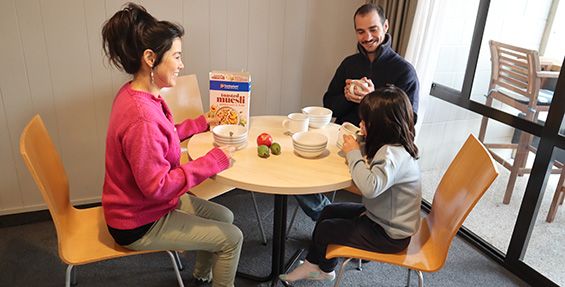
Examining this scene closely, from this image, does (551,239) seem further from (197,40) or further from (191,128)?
(197,40)

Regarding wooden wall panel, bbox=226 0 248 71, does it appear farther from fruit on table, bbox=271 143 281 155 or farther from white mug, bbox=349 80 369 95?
fruit on table, bbox=271 143 281 155

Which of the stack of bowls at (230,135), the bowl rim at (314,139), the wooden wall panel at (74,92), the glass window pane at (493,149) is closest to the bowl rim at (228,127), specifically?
the stack of bowls at (230,135)

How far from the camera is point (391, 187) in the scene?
5.33ft

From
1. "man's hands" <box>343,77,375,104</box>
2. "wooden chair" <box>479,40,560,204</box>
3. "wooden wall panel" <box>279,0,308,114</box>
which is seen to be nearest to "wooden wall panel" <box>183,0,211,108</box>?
"wooden wall panel" <box>279,0,308,114</box>

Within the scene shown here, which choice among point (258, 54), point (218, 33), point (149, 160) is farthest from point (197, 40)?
point (149, 160)

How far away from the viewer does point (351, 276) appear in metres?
2.24

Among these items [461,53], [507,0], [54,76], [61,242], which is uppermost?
[507,0]

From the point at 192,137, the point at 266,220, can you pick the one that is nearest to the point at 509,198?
the point at 266,220

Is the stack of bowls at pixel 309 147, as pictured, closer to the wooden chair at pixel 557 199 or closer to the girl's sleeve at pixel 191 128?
the girl's sleeve at pixel 191 128

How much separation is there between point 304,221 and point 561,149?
1442mm

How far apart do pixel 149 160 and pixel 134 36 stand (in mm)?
421

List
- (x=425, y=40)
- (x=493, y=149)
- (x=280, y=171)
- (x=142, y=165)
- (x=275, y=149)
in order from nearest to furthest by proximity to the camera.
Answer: (x=142, y=165) < (x=280, y=171) < (x=275, y=149) < (x=425, y=40) < (x=493, y=149)

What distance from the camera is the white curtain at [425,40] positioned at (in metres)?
2.46

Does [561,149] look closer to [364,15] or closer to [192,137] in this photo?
[364,15]
